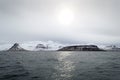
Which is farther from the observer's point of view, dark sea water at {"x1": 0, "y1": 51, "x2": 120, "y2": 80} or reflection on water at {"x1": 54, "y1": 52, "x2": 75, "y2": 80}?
reflection on water at {"x1": 54, "y1": 52, "x2": 75, "y2": 80}

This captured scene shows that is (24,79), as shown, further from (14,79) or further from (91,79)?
(91,79)

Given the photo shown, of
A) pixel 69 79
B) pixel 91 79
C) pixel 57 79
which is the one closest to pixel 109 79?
pixel 91 79

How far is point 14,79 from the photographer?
2198cm

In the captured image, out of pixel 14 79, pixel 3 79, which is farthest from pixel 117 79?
pixel 3 79

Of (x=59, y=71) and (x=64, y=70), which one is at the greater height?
(x=59, y=71)

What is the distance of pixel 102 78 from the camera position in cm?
2319

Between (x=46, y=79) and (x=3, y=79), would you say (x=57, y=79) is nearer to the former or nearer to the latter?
(x=46, y=79)

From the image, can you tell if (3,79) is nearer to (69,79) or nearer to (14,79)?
(14,79)

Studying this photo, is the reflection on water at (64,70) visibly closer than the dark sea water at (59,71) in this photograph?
No

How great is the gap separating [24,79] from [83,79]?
9795mm

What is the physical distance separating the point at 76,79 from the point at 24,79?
340 inches

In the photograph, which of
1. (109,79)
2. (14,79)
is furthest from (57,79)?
(109,79)

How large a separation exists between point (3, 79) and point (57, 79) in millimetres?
8862

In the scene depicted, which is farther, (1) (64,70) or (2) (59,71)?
(1) (64,70)
